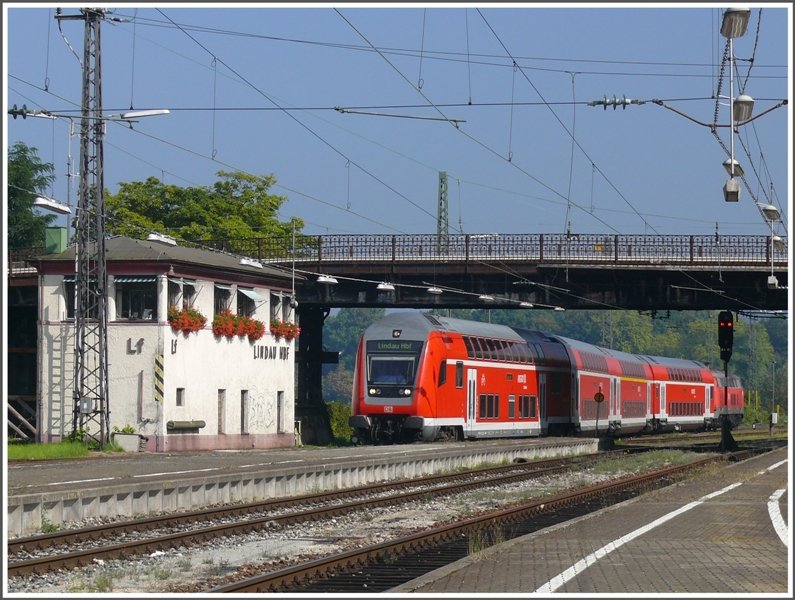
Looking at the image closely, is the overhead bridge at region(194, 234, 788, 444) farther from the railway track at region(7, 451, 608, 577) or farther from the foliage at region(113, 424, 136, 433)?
the railway track at region(7, 451, 608, 577)

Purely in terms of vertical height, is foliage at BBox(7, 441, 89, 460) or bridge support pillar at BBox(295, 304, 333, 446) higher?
bridge support pillar at BBox(295, 304, 333, 446)

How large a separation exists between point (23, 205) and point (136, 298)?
53595 mm

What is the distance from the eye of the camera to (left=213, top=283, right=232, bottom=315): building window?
163ft

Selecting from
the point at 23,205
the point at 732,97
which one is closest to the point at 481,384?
the point at 732,97

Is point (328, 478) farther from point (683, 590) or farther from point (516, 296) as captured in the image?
point (516, 296)

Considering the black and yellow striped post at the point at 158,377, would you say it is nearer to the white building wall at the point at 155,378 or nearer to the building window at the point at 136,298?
the white building wall at the point at 155,378

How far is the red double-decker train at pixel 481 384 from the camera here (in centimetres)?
4394

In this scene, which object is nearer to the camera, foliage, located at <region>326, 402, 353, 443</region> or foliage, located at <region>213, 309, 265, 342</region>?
foliage, located at <region>213, 309, 265, 342</region>

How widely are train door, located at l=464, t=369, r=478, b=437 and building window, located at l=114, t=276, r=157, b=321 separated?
35.0ft

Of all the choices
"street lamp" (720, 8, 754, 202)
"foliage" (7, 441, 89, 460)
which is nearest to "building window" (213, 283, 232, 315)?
"foliage" (7, 441, 89, 460)

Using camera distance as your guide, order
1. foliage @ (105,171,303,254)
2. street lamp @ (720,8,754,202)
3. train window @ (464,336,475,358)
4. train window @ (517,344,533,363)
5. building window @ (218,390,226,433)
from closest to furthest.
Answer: street lamp @ (720,8,754,202)
train window @ (464,336,475,358)
building window @ (218,390,226,433)
train window @ (517,344,533,363)
foliage @ (105,171,303,254)

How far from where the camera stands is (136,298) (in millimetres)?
46219

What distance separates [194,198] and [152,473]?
179 ft

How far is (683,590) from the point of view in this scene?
13.0m
